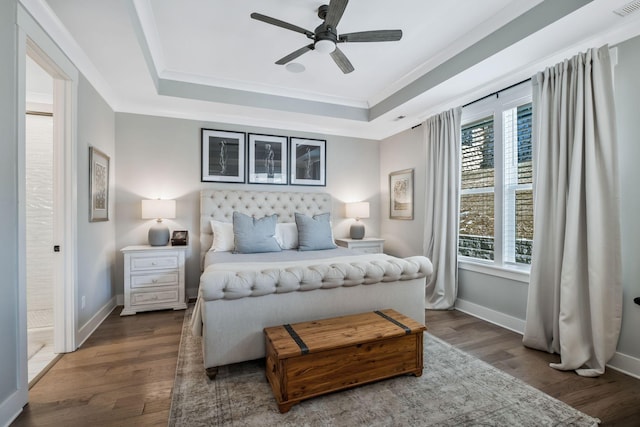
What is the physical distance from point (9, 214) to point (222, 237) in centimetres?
213

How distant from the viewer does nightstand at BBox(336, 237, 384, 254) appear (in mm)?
4473

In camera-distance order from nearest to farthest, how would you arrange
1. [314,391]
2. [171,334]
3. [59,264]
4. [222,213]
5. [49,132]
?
[314,391] < [59,264] < [171,334] < [49,132] < [222,213]

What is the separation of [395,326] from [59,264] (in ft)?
8.98

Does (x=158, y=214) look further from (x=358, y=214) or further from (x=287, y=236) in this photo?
(x=358, y=214)

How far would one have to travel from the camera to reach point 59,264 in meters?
2.46

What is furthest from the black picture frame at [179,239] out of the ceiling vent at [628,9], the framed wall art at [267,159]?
the ceiling vent at [628,9]

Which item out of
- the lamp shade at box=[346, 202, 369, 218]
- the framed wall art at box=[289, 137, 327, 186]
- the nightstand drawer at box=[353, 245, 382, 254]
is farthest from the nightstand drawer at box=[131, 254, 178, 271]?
the lamp shade at box=[346, 202, 369, 218]

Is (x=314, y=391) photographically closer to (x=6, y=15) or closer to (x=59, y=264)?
(x=59, y=264)

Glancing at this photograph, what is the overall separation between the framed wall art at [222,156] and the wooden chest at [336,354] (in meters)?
2.76

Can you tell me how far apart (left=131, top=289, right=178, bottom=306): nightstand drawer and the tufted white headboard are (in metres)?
0.64

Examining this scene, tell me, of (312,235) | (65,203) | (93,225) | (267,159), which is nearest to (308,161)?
(267,159)

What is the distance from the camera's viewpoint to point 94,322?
9.80ft

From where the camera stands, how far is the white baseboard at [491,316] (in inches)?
117

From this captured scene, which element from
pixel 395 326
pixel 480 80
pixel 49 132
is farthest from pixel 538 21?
pixel 49 132
